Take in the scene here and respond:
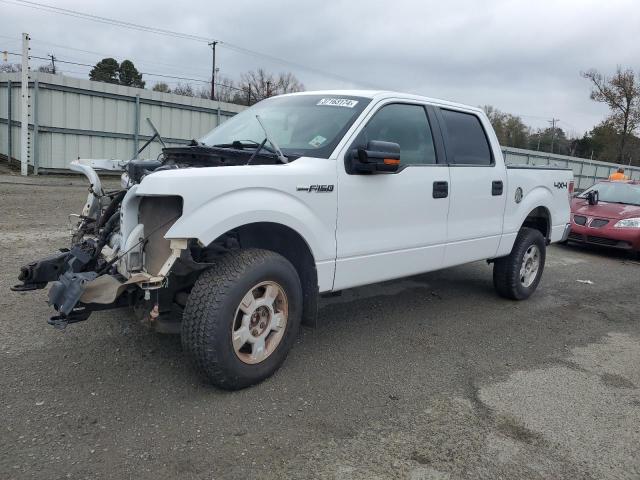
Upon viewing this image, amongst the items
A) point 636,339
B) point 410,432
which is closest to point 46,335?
point 410,432

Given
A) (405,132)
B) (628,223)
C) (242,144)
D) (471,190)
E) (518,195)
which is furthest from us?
(628,223)

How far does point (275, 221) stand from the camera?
337 cm

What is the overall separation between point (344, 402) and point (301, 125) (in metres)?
2.10

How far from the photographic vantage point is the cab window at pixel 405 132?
418cm

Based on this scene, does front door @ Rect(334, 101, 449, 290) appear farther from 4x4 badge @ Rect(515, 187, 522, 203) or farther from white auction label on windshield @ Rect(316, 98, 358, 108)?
4x4 badge @ Rect(515, 187, 522, 203)

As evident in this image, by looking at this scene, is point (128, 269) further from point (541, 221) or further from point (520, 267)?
point (541, 221)

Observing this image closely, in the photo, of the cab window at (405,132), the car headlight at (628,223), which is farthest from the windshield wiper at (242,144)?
the car headlight at (628,223)

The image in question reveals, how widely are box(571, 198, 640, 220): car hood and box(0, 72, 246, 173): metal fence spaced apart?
11252mm

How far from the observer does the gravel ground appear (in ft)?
8.99

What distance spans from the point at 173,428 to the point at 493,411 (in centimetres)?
198

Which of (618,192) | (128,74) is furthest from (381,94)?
(128,74)

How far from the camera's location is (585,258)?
9.66 metres

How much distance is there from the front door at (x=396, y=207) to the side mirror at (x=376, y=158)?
3.0 inches

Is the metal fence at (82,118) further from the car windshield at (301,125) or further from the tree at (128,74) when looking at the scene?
the tree at (128,74)
